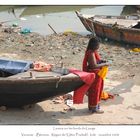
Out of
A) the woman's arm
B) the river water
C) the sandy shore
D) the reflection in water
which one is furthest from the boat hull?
the reflection in water

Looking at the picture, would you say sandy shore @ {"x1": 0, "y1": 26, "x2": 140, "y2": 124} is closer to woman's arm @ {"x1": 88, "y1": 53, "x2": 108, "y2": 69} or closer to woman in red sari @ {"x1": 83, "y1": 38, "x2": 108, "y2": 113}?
woman in red sari @ {"x1": 83, "y1": 38, "x2": 108, "y2": 113}

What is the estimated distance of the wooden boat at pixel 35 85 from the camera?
19.9ft

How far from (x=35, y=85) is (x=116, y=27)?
7.34m

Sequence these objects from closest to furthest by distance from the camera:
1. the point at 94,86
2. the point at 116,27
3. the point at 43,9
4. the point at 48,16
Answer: the point at 94,86 → the point at 116,27 → the point at 48,16 → the point at 43,9

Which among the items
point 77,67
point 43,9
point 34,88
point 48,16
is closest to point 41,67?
point 34,88

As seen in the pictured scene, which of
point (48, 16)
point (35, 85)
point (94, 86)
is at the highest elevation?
point (35, 85)

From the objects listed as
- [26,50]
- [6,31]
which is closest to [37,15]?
[6,31]

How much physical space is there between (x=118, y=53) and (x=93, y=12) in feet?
26.5

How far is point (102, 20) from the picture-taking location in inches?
568

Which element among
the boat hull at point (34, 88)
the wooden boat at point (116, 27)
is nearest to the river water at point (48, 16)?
the wooden boat at point (116, 27)

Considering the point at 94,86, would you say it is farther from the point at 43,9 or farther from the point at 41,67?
the point at 43,9

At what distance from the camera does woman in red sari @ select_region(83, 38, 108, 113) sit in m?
6.34

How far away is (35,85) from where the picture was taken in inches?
241

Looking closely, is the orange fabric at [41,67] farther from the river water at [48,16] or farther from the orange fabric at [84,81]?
the river water at [48,16]
